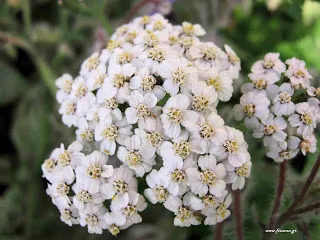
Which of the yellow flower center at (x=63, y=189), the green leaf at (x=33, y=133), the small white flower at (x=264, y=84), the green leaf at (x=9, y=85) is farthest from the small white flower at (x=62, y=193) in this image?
the green leaf at (x=9, y=85)

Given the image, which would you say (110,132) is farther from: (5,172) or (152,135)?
(5,172)

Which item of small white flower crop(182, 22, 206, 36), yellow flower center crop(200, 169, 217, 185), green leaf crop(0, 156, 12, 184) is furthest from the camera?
green leaf crop(0, 156, 12, 184)

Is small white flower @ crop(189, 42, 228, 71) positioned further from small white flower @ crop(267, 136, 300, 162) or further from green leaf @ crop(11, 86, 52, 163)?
green leaf @ crop(11, 86, 52, 163)

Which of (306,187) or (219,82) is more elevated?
(219,82)

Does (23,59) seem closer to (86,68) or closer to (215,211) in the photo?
(86,68)

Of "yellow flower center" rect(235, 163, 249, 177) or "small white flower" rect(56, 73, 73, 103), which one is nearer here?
"yellow flower center" rect(235, 163, 249, 177)

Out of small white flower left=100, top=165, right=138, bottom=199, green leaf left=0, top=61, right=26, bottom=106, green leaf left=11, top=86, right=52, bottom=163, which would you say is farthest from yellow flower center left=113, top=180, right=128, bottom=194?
green leaf left=0, top=61, right=26, bottom=106

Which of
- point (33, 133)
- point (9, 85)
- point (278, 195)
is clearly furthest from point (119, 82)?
point (9, 85)
